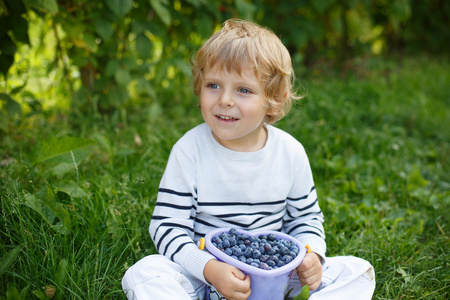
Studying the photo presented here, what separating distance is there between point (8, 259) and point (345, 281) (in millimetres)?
1291

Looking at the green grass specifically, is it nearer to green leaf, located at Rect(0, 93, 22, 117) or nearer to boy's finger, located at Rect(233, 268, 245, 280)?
green leaf, located at Rect(0, 93, 22, 117)

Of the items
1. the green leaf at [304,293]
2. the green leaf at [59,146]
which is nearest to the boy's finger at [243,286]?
the green leaf at [304,293]

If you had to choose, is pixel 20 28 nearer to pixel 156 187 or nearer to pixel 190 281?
pixel 156 187

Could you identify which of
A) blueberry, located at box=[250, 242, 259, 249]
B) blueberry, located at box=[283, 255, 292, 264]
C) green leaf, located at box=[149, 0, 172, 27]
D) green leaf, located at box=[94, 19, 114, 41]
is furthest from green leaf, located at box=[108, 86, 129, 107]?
blueberry, located at box=[283, 255, 292, 264]

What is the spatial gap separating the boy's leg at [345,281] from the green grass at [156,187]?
0.12 metres

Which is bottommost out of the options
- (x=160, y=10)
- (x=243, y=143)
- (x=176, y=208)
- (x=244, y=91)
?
(x=176, y=208)

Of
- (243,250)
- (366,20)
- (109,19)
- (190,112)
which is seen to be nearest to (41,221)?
(243,250)

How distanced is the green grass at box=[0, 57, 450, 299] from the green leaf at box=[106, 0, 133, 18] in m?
0.78

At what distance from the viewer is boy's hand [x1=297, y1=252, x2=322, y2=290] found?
1538 millimetres

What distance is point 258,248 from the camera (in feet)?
4.88

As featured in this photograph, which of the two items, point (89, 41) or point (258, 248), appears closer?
point (258, 248)

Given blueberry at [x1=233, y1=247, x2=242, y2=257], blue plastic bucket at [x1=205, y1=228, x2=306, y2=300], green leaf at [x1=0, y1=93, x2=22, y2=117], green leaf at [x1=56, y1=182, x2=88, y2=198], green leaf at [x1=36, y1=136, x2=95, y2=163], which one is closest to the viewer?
blue plastic bucket at [x1=205, y1=228, x2=306, y2=300]

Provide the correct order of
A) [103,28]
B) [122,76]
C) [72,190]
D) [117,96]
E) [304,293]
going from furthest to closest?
1. [117,96]
2. [122,76]
3. [103,28]
4. [72,190]
5. [304,293]

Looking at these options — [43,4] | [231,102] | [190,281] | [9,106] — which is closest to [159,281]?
[190,281]
